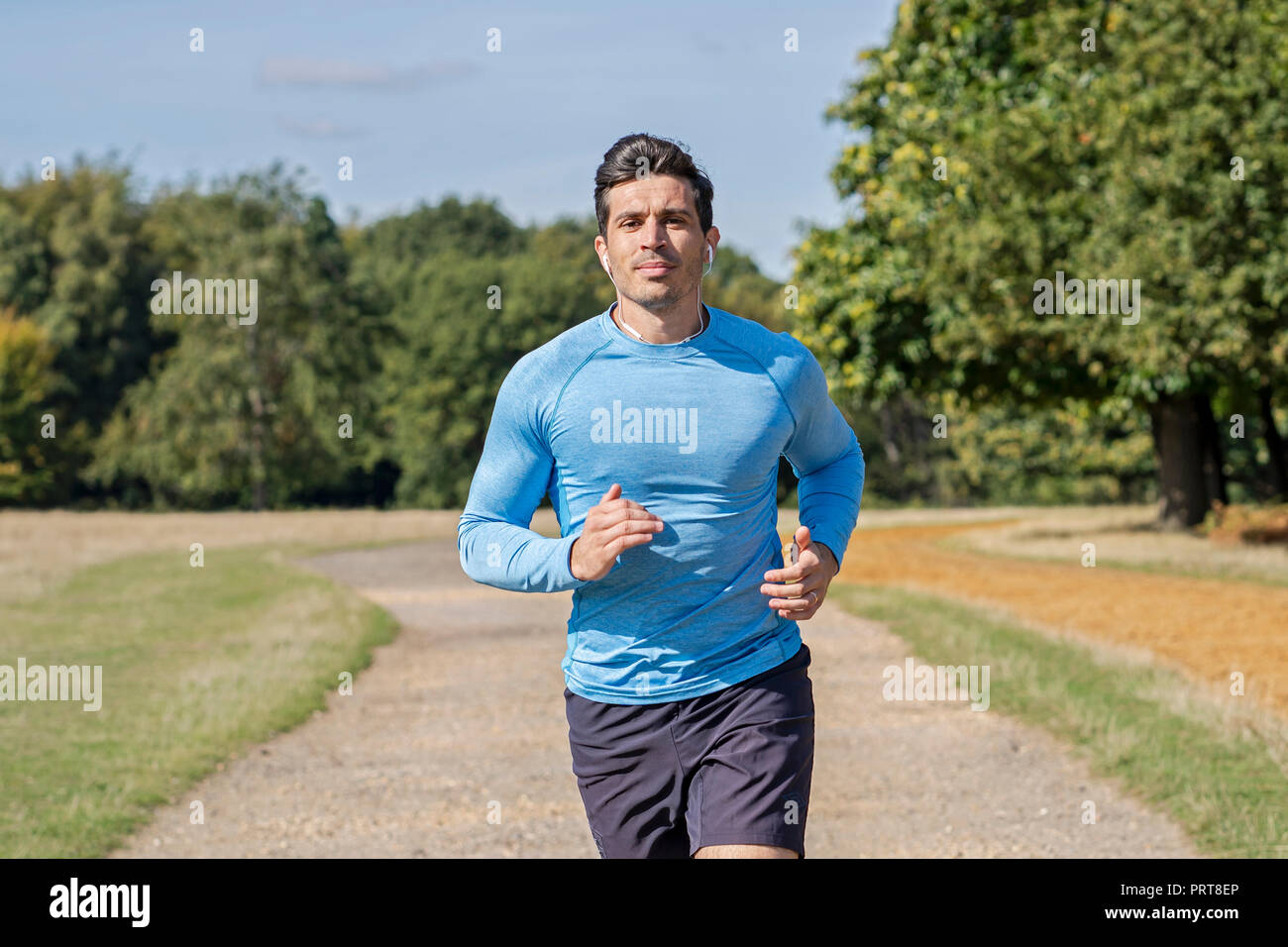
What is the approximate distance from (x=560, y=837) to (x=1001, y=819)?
2.18 metres

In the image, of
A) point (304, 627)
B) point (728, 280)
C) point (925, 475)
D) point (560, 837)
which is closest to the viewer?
point (560, 837)

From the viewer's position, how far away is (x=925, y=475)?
254ft

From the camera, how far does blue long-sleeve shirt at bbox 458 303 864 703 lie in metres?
3.46

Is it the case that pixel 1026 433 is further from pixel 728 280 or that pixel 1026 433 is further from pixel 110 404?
pixel 728 280

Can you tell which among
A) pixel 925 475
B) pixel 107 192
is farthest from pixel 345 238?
pixel 925 475

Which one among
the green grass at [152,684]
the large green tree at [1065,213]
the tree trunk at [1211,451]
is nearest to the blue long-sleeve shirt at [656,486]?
the green grass at [152,684]

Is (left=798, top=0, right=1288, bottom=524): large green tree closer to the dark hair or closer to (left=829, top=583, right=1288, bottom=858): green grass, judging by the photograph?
(left=829, top=583, right=1288, bottom=858): green grass

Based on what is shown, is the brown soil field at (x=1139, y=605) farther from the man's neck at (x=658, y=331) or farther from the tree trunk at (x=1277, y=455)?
the man's neck at (x=658, y=331)

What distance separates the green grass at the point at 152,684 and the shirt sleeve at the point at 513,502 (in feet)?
13.5

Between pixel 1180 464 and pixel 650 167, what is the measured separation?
26.7 m

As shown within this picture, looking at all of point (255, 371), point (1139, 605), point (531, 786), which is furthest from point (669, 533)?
point (255, 371)

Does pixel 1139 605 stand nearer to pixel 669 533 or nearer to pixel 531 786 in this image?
pixel 531 786

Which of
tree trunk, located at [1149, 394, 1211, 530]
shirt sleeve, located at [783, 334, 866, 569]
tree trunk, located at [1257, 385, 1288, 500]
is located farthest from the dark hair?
tree trunk, located at [1257, 385, 1288, 500]

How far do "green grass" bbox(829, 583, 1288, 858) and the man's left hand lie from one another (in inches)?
144
